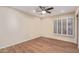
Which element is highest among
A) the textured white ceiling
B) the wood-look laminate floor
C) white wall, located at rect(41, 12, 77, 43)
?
the textured white ceiling

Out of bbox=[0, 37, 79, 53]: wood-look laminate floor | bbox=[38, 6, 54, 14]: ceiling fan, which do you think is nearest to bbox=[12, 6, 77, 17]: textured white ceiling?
bbox=[38, 6, 54, 14]: ceiling fan

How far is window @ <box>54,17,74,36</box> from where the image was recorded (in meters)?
2.01

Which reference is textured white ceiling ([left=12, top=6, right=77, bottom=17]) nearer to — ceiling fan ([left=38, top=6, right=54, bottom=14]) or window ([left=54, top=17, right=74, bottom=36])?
ceiling fan ([left=38, top=6, right=54, bottom=14])

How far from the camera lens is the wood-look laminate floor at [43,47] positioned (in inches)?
78.5

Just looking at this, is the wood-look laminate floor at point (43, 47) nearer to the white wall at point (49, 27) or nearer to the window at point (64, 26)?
the white wall at point (49, 27)

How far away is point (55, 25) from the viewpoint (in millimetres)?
2121

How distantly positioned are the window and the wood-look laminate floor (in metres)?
0.22

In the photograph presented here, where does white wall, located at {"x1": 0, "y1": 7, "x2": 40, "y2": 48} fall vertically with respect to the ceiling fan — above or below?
below

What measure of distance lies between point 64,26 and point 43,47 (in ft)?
2.16

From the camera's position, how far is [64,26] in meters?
2.07

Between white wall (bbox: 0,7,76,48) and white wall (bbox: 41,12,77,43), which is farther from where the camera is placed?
white wall (bbox: 41,12,77,43)

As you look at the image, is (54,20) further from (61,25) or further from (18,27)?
(18,27)
